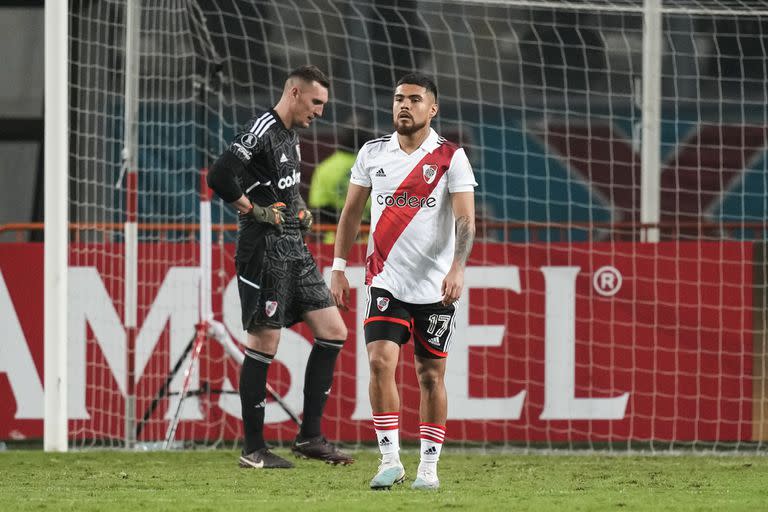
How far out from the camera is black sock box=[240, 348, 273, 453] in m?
7.21

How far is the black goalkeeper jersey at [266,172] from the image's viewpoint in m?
7.09

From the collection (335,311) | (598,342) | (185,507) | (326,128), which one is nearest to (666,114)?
(326,128)

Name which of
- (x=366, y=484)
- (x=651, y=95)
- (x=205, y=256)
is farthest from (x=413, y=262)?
(x=651, y=95)

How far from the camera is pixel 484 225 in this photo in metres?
9.32

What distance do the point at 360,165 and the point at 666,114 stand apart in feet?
20.9

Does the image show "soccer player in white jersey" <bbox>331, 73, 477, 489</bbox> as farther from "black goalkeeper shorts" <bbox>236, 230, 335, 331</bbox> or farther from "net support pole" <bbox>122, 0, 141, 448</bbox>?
"net support pole" <bbox>122, 0, 141, 448</bbox>

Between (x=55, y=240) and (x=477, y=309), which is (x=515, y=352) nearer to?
(x=477, y=309)

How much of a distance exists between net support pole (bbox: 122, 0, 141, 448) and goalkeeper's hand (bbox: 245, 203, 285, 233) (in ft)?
6.37

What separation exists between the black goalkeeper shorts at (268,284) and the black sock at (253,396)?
0.55ft

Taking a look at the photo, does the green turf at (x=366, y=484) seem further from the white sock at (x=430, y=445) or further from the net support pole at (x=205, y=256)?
the net support pole at (x=205, y=256)

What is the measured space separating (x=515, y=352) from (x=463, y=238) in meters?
3.23

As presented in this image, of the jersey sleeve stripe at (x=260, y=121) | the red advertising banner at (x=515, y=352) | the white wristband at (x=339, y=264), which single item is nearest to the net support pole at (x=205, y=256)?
the red advertising banner at (x=515, y=352)

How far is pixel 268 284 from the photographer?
7.21 meters

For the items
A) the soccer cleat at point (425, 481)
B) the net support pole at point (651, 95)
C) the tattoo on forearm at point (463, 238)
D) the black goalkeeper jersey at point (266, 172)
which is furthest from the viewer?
the net support pole at point (651, 95)
